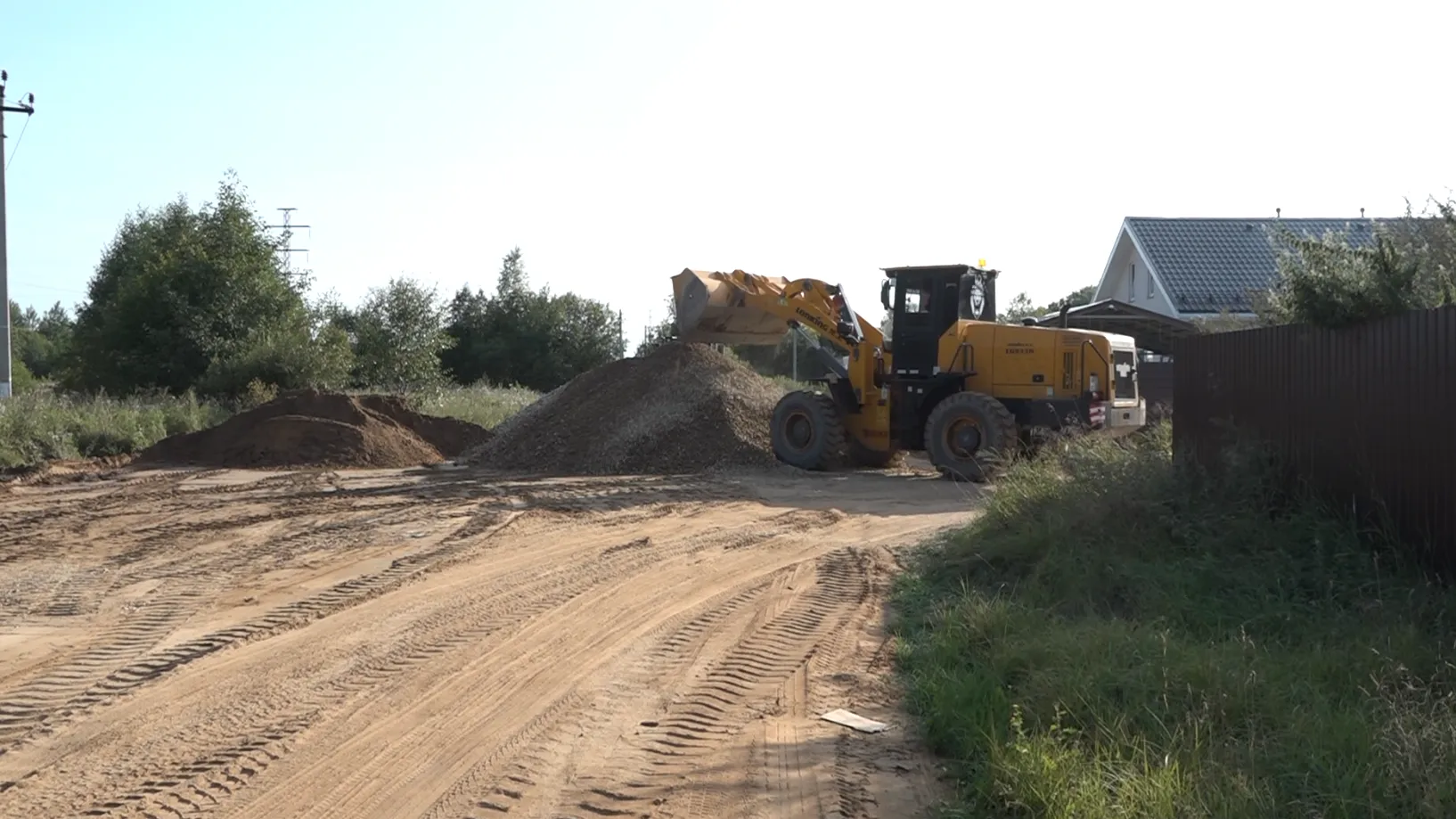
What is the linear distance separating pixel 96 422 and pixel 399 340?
21.6 m

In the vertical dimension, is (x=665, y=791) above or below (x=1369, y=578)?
below

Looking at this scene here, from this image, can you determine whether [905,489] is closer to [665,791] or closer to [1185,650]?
[1185,650]

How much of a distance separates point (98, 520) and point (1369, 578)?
13541mm

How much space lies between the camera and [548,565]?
1184 cm

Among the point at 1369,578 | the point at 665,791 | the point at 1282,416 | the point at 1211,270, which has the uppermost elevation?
the point at 1211,270

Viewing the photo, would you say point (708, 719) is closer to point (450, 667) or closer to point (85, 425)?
point (450, 667)

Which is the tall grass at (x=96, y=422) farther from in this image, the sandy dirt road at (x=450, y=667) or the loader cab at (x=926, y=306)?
the loader cab at (x=926, y=306)

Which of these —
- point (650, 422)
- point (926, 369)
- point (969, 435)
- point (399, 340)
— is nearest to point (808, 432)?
point (926, 369)

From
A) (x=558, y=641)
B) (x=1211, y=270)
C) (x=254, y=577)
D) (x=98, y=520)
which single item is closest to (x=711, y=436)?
(x=98, y=520)

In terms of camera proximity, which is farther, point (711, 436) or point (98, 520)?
point (711, 436)

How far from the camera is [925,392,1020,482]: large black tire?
1866 centimetres

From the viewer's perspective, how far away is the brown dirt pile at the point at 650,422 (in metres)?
21.7

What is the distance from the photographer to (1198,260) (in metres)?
35.4

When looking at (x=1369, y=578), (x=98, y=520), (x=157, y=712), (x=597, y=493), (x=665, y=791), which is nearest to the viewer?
(x=665, y=791)
